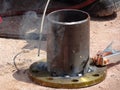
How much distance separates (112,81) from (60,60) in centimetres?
45

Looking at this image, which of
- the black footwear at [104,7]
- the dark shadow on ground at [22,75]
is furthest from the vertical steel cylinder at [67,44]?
the black footwear at [104,7]

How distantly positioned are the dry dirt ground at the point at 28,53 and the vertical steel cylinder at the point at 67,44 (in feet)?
0.69

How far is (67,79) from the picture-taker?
2.98 meters

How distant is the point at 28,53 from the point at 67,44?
0.70m

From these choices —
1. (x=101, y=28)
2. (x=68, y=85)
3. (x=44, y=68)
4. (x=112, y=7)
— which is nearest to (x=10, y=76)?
(x=44, y=68)

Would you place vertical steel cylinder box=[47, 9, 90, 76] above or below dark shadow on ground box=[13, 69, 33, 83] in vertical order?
above

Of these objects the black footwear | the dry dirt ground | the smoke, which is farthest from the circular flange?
the black footwear

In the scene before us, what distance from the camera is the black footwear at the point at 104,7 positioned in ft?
14.2

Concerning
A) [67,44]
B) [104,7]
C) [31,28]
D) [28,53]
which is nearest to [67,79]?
[67,44]

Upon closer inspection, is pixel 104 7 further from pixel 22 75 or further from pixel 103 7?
pixel 22 75

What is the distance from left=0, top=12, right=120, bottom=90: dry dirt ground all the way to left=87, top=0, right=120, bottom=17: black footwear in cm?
8

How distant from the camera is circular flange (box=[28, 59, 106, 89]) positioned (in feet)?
9.60

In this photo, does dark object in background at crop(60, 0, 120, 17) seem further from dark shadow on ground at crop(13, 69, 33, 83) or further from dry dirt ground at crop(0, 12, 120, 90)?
dark shadow on ground at crop(13, 69, 33, 83)

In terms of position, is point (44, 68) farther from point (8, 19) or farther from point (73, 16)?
point (8, 19)
